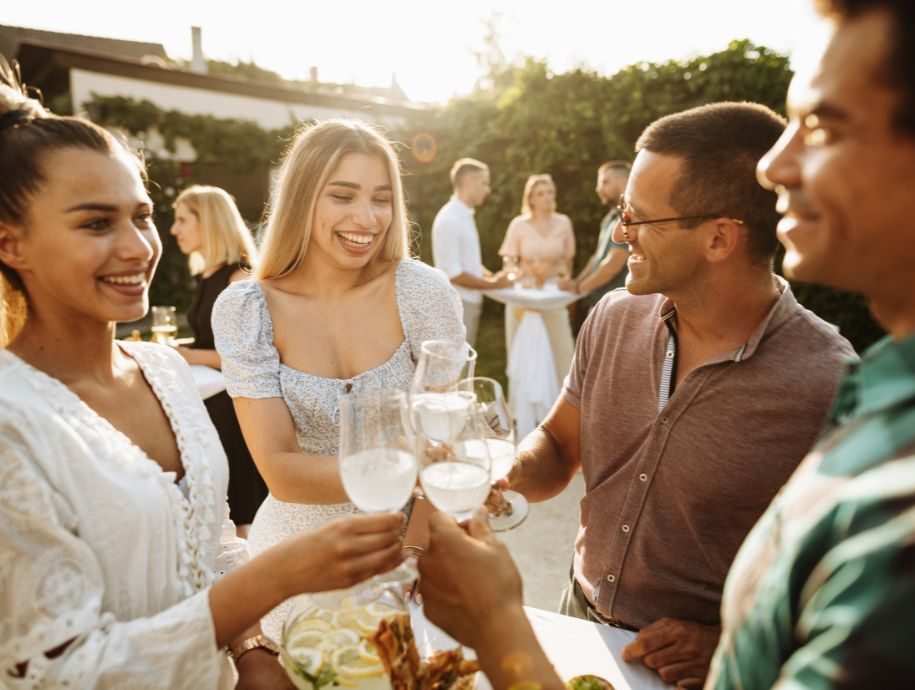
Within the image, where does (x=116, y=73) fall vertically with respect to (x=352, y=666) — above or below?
above

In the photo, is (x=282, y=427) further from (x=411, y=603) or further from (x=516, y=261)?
(x=516, y=261)

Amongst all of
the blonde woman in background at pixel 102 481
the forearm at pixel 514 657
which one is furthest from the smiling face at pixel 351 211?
the forearm at pixel 514 657

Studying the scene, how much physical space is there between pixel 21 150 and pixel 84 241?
258 mm

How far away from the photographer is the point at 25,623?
1.20 metres

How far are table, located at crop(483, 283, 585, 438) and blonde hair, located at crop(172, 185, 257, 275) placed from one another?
3.01m

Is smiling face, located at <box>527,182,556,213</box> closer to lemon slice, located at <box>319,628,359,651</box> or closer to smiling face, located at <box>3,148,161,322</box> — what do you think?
smiling face, located at <box>3,148,161,322</box>

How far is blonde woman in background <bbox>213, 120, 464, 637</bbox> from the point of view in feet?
7.26

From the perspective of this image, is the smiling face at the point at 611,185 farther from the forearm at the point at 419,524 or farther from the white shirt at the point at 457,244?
the forearm at the point at 419,524

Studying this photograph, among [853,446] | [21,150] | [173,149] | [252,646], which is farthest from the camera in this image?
[173,149]

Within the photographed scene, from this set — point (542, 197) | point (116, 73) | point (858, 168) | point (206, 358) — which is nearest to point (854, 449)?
point (858, 168)

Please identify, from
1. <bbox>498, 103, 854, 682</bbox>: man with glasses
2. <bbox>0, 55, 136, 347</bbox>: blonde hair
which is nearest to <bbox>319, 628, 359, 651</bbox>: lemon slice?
<bbox>498, 103, 854, 682</bbox>: man with glasses

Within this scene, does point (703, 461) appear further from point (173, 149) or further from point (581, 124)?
point (173, 149)

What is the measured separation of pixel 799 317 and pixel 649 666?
1133 mm

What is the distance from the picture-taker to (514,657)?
1.02 meters
